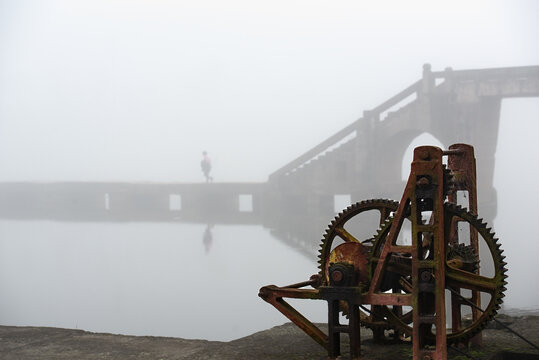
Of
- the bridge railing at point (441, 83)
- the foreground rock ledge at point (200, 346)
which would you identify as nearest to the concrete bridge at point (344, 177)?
the bridge railing at point (441, 83)

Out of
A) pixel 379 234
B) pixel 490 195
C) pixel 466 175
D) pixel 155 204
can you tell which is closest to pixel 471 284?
pixel 379 234

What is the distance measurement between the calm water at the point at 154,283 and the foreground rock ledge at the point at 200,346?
520 cm

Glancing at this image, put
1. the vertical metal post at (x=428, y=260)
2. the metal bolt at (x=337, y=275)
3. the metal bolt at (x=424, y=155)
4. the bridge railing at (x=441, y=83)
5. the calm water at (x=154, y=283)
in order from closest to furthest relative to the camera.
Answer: the vertical metal post at (x=428, y=260), the metal bolt at (x=424, y=155), the metal bolt at (x=337, y=275), the calm water at (x=154, y=283), the bridge railing at (x=441, y=83)

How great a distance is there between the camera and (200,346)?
6.64m

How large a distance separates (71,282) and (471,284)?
1889cm

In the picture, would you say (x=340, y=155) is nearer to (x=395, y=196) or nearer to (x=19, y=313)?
(x=395, y=196)

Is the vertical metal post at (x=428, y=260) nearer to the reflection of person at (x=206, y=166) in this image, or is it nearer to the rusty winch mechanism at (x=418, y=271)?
the rusty winch mechanism at (x=418, y=271)

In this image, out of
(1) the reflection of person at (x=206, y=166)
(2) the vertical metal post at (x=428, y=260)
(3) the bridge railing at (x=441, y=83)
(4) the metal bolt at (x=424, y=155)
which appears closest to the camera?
(2) the vertical metal post at (x=428, y=260)

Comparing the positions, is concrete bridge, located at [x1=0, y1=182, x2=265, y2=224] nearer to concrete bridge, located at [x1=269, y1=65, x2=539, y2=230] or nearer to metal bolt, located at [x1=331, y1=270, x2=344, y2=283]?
concrete bridge, located at [x1=269, y1=65, x2=539, y2=230]

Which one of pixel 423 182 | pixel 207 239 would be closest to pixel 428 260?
pixel 423 182

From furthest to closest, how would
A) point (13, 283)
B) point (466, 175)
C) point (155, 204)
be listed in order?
point (155, 204)
point (13, 283)
point (466, 175)

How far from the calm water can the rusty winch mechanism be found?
6.92 m

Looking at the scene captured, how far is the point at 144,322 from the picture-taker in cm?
1438

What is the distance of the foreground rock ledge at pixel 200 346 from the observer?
6.12m
